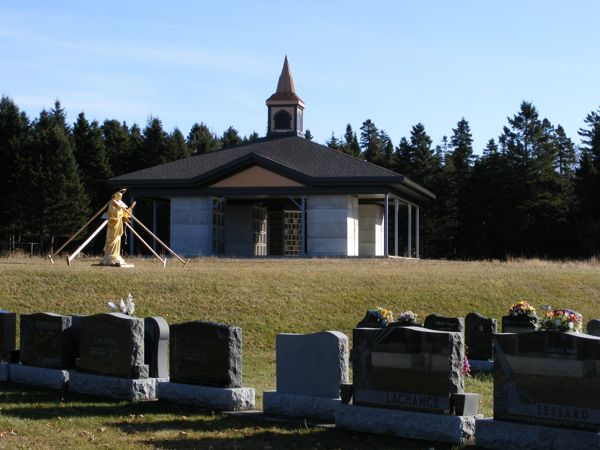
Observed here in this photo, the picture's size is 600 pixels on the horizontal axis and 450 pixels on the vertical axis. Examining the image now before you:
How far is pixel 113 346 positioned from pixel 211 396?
1.82 meters

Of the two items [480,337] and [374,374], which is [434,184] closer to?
[480,337]

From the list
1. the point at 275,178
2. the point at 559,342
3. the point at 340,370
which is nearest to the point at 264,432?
the point at 340,370

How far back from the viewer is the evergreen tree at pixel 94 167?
190 ft

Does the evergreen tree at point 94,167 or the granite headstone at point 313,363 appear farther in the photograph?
the evergreen tree at point 94,167

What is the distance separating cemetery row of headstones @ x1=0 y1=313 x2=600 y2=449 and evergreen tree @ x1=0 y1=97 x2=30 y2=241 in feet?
135

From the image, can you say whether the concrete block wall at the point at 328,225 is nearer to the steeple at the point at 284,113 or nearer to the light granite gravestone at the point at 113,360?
the steeple at the point at 284,113

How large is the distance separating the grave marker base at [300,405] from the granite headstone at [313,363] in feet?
0.26

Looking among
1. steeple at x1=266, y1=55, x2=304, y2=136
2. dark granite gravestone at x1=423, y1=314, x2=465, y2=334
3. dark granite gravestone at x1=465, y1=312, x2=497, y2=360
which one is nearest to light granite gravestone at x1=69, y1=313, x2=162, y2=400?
dark granite gravestone at x1=423, y1=314, x2=465, y2=334

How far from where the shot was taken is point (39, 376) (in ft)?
43.1

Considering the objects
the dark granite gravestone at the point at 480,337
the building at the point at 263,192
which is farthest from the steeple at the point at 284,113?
the dark granite gravestone at the point at 480,337

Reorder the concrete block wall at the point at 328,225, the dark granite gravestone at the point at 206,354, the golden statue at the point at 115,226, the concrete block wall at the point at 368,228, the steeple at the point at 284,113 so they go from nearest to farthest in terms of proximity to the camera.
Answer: the dark granite gravestone at the point at 206,354, the golden statue at the point at 115,226, the concrete block wall at the point at 328,225, the concrete block wall at the point at 368,228, the steeple at the point at 284,113

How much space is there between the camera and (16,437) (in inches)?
375

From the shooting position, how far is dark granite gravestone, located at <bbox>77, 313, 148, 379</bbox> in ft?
40.0

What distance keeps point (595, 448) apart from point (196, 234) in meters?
31.4
